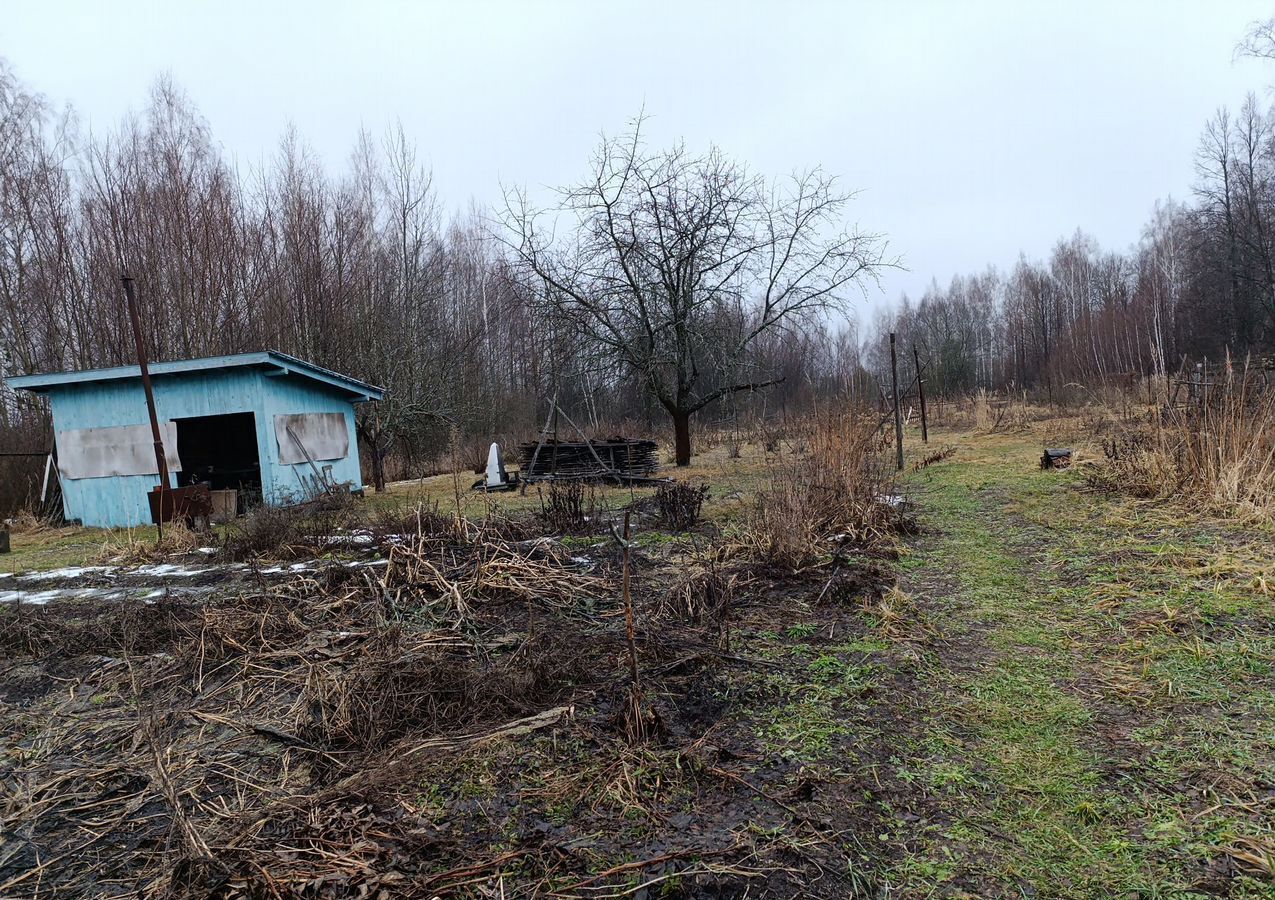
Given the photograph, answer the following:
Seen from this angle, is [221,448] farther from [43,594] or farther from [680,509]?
[680,509]

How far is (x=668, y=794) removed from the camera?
2.49 metres

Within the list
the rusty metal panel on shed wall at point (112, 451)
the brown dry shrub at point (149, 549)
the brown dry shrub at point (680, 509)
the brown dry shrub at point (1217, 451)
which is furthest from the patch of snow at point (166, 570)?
the brown dry shrub at point (1217, 451)

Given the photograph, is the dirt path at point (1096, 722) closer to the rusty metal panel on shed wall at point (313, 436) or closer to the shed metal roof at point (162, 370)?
the shed metal roof at point (162, 370)

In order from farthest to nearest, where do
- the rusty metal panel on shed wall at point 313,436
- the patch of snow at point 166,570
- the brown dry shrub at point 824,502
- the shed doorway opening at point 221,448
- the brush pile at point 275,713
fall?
1. the shed doorway opening at point 221,448
2. the rusty metal panel on shed wall at point 313,436
3. the patch of snow at point 166,570
4. the brown dry shrub at point 824,502
5. the brush pile at point 275,713

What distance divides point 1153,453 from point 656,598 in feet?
18.2

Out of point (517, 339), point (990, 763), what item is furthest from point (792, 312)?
point (517, 339)

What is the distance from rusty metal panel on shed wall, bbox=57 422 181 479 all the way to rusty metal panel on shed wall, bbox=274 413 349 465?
1813 millimetres

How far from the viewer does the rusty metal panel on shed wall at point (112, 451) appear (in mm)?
12203

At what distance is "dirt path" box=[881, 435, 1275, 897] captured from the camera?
6.66 ft

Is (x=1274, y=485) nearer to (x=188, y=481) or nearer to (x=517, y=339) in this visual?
(x=188, y=481)

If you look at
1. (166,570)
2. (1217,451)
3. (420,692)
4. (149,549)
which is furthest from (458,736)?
(149,549)

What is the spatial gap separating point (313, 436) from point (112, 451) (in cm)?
327

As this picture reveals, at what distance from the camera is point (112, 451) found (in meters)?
12.3

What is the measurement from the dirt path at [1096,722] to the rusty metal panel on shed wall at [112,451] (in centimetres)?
1279
